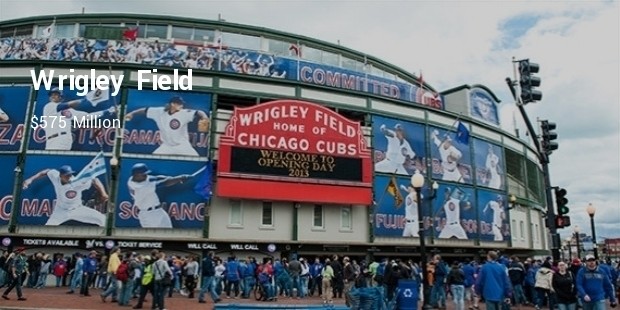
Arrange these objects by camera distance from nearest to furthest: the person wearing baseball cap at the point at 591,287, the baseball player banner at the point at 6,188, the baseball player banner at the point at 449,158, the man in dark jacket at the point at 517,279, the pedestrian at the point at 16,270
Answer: the person wearing baseball cap at the point at 591,287 → the pedestrian at the point at 16,270 → the man in dark jacket at the point at 517,279 → the baseball player banner at the point at 6,188 → the baseball player banner at the point at 449,158

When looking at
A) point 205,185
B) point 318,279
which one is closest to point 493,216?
point 318,279

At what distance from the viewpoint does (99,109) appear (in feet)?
87.6

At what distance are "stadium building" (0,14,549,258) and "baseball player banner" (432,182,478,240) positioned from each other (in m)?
0.11

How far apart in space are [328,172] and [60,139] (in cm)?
1519

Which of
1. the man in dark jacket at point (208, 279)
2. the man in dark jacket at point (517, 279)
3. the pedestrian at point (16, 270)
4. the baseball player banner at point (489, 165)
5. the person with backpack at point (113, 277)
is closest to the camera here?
the pedestrian at point (16, 270)

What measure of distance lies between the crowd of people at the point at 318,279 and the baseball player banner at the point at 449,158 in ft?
47.9

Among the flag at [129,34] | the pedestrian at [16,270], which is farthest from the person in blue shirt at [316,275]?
the flag at [129,34]

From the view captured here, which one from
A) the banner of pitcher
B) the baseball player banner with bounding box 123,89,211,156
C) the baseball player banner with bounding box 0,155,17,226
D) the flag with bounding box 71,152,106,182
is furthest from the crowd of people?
the baseball player banner with bounding box 123,89,211,156

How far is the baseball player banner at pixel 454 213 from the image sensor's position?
108 ft

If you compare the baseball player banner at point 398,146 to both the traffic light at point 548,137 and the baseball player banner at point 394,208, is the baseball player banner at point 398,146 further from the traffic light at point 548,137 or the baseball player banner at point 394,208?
the traffic light at point 548,137

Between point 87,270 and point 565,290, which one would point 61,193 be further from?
point 565,290

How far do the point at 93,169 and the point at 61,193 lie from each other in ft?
6.52

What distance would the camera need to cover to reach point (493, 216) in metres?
36.3

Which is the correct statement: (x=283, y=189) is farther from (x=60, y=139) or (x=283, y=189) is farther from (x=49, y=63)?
(x=49, y=63)
